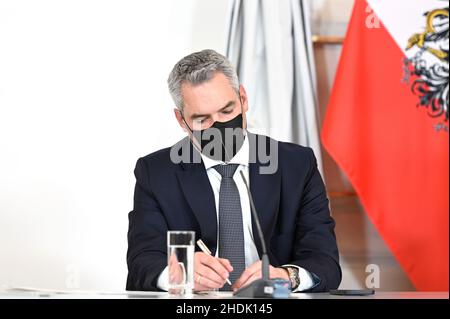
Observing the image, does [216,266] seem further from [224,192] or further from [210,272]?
[224,192]

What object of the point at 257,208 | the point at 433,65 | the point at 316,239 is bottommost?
the point at 316,239

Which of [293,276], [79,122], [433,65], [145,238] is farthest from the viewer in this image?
[79,122]

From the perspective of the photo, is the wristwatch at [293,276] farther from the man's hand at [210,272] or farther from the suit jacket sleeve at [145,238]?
the suit jacket sleeve at [145,238]

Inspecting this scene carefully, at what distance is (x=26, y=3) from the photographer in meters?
3.51

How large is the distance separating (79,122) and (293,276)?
1.68 metres

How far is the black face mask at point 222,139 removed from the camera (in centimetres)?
239

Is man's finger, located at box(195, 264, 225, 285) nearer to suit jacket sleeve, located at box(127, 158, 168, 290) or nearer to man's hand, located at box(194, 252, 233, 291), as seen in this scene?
man's hand, located at box(194, 252, 233, 291)

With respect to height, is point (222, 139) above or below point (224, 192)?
above

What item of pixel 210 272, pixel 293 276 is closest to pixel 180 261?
pixel 210 272

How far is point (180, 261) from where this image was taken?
6.37 feet

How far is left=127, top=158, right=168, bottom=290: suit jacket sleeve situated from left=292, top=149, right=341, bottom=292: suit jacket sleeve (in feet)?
1.36

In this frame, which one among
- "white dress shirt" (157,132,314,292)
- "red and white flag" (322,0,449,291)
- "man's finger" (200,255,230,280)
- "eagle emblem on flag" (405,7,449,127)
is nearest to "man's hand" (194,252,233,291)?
"man's finger" (200,255,230,280)

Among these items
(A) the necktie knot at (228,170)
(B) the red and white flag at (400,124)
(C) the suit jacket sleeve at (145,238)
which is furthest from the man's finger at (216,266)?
(B) the red and white flag at (400,124)
